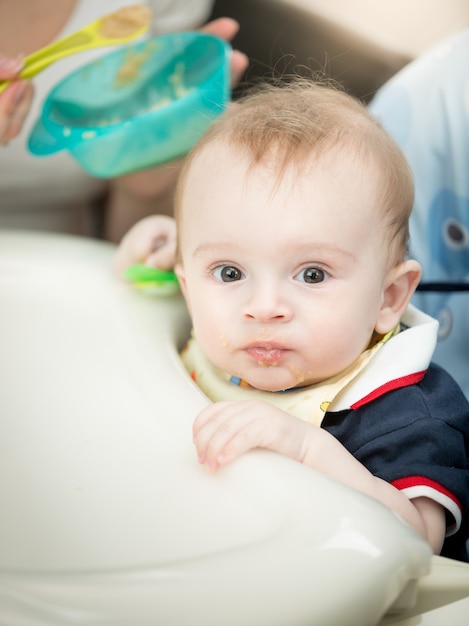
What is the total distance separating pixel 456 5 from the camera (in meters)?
0.97

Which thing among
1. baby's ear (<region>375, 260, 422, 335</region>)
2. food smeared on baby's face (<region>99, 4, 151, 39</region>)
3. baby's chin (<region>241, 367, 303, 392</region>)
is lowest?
baby's chin (<region>241, 367, 303, 392</region>)

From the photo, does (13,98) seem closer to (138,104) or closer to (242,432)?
(138,104)

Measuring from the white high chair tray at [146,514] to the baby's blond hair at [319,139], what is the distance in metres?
0.20

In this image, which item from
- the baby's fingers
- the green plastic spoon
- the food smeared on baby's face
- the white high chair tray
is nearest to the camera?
the white high chair tray

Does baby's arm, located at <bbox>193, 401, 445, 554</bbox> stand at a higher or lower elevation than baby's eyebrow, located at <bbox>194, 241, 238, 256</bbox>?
lower

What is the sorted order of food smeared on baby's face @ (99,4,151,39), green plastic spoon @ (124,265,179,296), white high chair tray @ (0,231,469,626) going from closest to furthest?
white high chair tray @ (0,231,469,626), green plastic spoon @ (124,265,179,296), food smeared on baby's face @ (99,4,151,39)

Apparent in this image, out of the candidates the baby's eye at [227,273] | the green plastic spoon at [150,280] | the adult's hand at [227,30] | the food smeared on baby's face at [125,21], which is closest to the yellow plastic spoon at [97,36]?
the food smeared on baby's face at [125,21]

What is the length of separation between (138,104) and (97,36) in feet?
0.32

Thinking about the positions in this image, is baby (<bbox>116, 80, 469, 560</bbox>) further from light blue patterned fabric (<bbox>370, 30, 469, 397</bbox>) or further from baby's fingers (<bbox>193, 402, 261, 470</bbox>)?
light blue patterned fabric (<bbox>370, 30, 469, 397</bbox>)

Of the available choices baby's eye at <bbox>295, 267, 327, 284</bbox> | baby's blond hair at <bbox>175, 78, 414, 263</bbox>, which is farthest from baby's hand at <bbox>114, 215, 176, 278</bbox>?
baby's eye at <bbox>295, 267, 327, 284</bbox>

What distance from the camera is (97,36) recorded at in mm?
954

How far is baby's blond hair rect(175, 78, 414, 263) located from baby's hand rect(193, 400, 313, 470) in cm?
20

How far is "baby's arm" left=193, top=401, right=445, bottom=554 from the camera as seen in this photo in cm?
57

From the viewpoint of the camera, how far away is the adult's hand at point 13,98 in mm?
894
